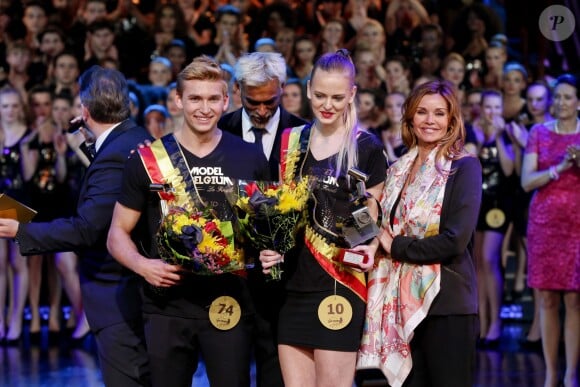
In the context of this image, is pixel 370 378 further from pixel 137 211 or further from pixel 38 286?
pixel 38 286

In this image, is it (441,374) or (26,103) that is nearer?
(441,374)

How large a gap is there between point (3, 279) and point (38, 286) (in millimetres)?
293

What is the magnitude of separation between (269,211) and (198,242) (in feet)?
0.91

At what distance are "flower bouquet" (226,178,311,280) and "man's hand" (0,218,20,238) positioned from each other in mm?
1029

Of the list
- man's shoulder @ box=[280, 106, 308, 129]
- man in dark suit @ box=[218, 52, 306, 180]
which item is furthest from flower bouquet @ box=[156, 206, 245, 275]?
man's shoulder @ box=[280, 106, 308, 129]

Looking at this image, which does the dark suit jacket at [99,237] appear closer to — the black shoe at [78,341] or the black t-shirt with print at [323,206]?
the black t-shirt with print at [323,206]

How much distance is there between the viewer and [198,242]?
3.56 metres

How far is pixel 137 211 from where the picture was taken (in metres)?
3.92

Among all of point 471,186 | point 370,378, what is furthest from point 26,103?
point 471,186

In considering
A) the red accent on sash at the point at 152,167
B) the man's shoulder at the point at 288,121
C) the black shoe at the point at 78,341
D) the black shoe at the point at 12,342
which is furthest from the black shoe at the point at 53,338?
the red accent on sash at the point at 152,167

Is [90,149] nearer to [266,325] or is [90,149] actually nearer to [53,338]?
[266,325]

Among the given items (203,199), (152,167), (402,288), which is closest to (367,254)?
(402,288)

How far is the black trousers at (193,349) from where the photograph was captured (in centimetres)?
383

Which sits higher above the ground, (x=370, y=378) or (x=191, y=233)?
(x=191, y=233)
